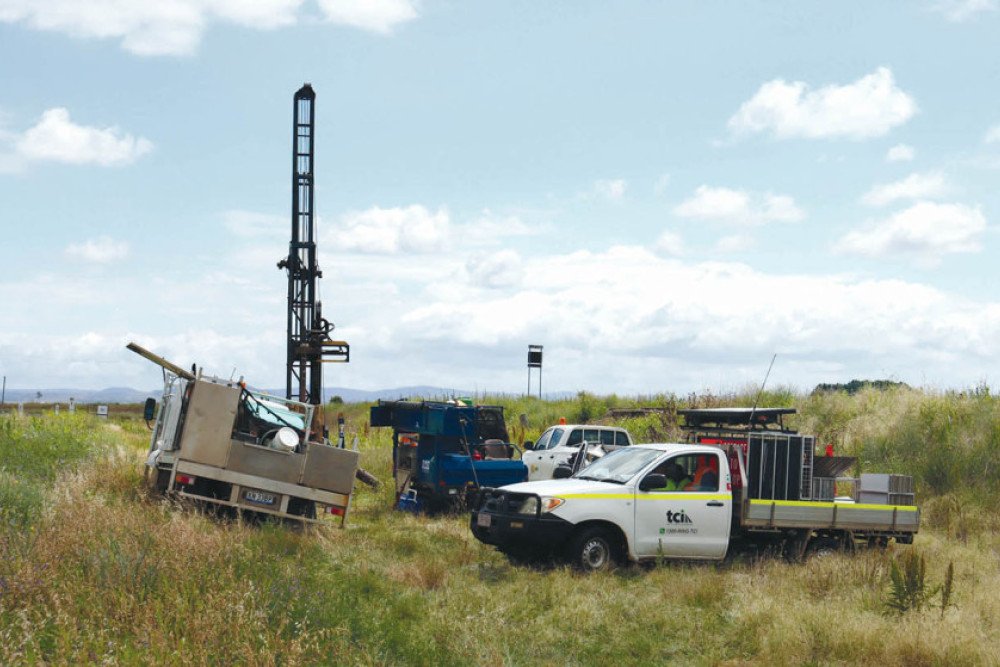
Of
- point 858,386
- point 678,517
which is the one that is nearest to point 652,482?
point 678,517

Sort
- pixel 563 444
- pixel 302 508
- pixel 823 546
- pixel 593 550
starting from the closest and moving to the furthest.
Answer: pixel 593 550
pixel 823 546
pixel 302 508
pixel 563 444

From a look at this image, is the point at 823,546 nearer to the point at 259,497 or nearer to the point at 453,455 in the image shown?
the point at 453,455

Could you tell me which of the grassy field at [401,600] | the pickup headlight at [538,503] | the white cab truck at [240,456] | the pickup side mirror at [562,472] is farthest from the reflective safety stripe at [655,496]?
the pickup side mirror at [562,472]

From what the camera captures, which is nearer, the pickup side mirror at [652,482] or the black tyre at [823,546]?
the pickup side mirror at [652,482]

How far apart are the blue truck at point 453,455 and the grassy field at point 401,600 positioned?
4.66 feet

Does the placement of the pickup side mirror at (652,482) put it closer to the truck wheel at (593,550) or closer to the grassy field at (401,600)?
the truck wheel at (593,550)

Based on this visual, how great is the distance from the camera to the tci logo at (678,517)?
11.9 metres

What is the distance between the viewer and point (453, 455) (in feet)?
54.8

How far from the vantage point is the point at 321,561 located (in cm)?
1154

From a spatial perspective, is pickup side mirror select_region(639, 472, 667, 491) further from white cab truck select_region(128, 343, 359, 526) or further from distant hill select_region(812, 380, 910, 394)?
distant hill select_region(812, 380, 910, 394)

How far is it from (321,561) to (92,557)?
11.9ft

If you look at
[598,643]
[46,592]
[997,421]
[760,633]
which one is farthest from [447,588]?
[997,421]

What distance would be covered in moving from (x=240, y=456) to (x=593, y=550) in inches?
203

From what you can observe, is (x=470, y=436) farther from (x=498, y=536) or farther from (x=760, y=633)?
(x=760, y=633)
